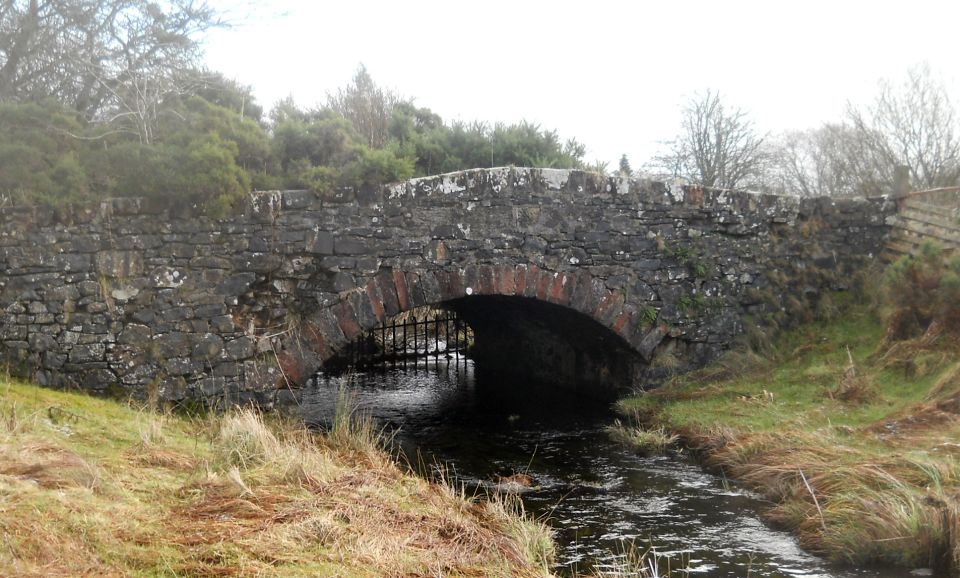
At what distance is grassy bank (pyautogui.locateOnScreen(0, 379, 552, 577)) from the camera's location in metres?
3.96

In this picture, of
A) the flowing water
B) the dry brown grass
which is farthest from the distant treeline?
the dry brown grass

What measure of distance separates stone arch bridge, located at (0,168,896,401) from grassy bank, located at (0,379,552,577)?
44.0 inches

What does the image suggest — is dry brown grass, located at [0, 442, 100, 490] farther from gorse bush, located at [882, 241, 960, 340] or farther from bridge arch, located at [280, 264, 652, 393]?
gorse bush, located at [882, 241, 960, 340]

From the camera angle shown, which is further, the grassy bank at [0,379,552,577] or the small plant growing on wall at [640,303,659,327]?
the small plant growing on wall at [640,303,659,327]

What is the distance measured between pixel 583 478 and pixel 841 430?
271 cm

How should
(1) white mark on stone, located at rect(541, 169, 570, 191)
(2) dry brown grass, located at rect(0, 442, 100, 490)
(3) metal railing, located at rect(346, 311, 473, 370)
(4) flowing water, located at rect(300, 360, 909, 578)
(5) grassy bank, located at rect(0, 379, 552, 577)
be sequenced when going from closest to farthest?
1. (5) grassy bank, located at rect(0, 379, 552, 577)
2. (2) dry brown grass, located at rect(0, 442, 100, 490)
3. (4) flowing water, located at rect(300, 360, 909, 578)
4. (1) white mark on stone, located at rect(541, 169, 570, 191)
5. (3) metal railing, located at rect(346, 311, 473, 370)

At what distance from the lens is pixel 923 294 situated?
9.88m

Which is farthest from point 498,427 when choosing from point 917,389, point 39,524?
point 39,524

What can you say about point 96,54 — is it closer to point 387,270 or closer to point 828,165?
point 387,270

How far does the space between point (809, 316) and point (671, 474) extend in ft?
14.7

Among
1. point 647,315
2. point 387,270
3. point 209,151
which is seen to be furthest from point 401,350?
point 209,151

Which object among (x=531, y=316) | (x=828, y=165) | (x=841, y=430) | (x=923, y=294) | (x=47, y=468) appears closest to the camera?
(x=47, y=468)

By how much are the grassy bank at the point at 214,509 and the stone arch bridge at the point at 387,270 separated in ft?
3.67

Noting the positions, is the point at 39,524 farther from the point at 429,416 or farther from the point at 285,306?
the point at 429,416
